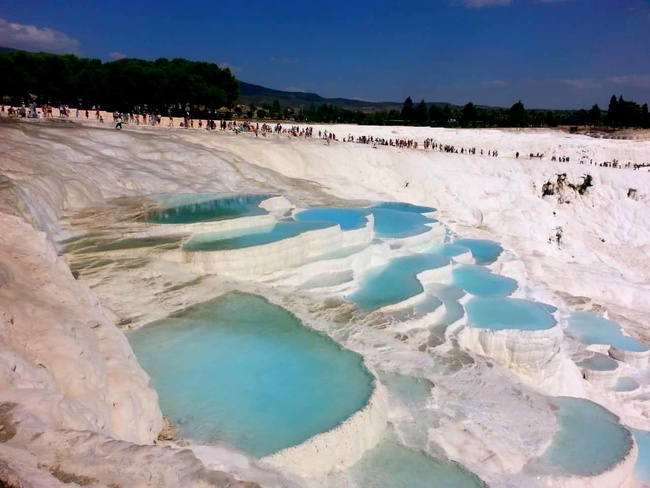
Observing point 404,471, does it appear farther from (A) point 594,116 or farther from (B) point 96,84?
(A) point 594,116

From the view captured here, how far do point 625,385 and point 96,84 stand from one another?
2800cm

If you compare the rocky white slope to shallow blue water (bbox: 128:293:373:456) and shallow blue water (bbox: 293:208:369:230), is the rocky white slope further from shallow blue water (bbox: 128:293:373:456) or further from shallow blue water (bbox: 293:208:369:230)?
shallow blue water (bbox: 293:208:369:230)

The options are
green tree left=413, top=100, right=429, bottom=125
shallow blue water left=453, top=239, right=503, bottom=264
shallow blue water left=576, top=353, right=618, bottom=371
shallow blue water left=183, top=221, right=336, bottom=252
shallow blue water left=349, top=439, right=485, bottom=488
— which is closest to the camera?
shallow blue water left=349, top=439, right=485, bottom=488

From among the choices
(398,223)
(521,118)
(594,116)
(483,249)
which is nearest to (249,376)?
(398,223)

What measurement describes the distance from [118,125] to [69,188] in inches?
303

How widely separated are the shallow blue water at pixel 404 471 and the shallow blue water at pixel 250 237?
4.47m

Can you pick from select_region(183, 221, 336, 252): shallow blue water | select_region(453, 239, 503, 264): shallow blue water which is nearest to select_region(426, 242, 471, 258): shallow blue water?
select_region(453, 239, 503, 264): shallow blue water

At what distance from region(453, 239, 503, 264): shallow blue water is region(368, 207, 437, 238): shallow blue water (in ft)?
3.52

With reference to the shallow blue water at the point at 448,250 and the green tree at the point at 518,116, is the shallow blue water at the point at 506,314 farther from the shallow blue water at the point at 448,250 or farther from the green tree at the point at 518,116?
the green tree at the point at 518,116

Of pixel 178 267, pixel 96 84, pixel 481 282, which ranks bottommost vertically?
pixel 481 282

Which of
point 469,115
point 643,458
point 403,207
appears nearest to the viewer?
point 643,458

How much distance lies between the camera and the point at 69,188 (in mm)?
10086

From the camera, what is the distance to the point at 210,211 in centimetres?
1078

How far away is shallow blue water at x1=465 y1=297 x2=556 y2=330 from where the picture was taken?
26.8 feet
